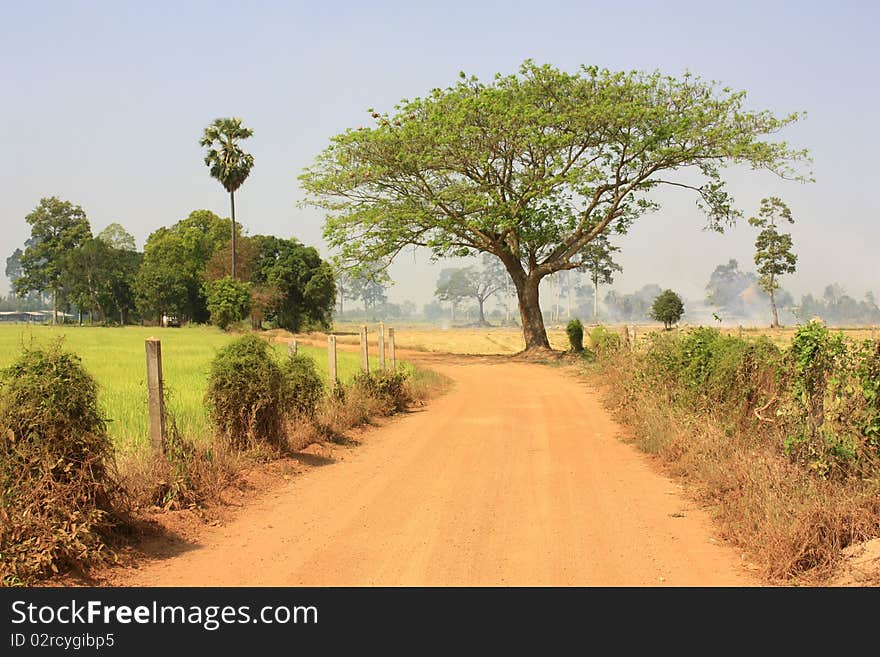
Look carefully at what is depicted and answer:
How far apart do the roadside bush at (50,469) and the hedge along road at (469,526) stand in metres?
0.53

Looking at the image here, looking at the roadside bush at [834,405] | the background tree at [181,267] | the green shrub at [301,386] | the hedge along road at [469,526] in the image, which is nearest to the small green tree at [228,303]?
the background tree at [181,267]

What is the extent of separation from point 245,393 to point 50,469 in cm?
402

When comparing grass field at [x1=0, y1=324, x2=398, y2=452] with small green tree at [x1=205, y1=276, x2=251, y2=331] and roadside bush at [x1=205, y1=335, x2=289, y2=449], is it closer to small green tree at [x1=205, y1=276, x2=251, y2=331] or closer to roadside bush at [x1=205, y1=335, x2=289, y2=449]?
roadside bush at [x1=205, y1=335, x2=289, y2=449]

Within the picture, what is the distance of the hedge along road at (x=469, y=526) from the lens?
629 centimetres

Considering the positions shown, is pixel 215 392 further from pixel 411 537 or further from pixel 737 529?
pixel 737 529

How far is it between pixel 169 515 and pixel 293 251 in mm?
63152

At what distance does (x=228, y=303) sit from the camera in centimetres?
5522

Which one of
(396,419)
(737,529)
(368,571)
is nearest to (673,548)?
(737,529)

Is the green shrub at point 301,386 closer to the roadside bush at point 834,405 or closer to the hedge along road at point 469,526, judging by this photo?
the hedge along road at point 469,526

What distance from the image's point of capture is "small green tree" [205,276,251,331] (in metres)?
55.2

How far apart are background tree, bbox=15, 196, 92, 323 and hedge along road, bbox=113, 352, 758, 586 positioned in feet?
289

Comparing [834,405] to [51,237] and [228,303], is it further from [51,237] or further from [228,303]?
[51,237]

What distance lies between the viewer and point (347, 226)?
3441 centimetres

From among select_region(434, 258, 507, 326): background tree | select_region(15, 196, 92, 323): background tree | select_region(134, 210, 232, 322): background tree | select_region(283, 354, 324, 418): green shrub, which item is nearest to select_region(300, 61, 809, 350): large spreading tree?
select_region(283, 354, 324, 418): green shrub
